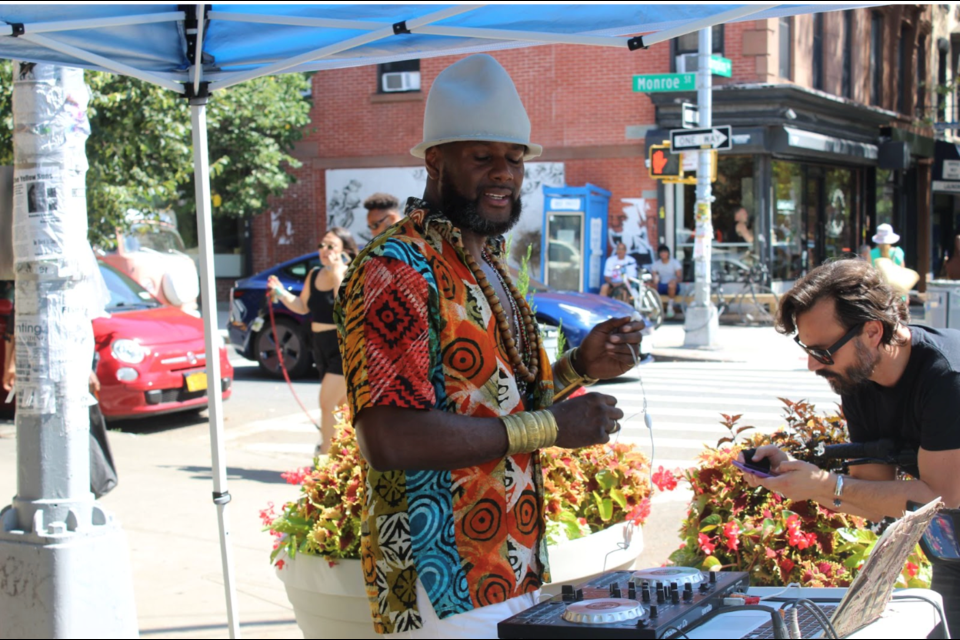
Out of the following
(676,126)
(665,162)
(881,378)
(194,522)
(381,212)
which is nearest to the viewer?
(881,378)

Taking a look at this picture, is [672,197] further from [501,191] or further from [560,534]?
[501,191]

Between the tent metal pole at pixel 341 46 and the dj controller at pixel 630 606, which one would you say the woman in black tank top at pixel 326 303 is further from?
the dj controller at pixel 630 606

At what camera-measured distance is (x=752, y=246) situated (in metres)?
21.5

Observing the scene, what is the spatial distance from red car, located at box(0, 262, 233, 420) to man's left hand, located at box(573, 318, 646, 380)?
730cm

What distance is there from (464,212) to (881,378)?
1462mm

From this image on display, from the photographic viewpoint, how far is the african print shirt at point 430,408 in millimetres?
2203

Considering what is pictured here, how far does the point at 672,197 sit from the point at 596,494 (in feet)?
59.9

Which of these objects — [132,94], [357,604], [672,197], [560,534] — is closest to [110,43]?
[357,604]

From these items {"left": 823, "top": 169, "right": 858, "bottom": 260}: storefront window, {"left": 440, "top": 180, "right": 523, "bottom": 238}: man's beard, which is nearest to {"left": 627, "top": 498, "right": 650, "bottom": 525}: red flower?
{"left": 440, "top": 180, "right": 523, "bottom": 238}: man's beard

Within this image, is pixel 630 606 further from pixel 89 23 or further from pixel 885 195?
pixel 885 195

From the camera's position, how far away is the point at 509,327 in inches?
98.8

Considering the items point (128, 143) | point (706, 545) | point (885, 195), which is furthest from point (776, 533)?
point (885, 195)

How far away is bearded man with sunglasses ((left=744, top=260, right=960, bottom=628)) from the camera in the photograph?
299cm

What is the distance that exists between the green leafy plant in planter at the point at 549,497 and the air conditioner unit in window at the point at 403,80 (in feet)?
67.2
